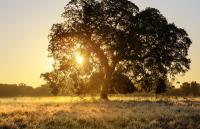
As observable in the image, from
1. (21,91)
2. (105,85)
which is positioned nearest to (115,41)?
(105,85)

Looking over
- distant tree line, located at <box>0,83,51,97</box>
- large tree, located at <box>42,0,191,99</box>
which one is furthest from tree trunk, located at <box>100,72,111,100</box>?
distant tree line, located at <box>0,83,51,97</box>

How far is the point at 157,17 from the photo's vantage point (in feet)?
208

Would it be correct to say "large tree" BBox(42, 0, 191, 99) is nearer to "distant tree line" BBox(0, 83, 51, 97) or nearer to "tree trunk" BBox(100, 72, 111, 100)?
"tree trunk" BBox(100, 72, 111, 100)

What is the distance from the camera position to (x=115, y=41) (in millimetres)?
60031

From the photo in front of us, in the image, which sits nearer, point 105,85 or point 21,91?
point 105,85

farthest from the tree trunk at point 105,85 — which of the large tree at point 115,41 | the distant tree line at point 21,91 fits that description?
the distant tree line at point 21,91

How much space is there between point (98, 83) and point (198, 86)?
60972 mm

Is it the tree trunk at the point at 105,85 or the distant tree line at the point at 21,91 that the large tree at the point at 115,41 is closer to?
the tree trunk at the point at 105,85

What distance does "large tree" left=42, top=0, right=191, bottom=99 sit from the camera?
61.1 metres

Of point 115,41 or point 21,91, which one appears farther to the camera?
point 21,91

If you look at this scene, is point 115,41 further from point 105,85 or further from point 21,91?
point 21,91

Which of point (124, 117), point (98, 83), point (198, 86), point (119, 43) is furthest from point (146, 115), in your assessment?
point (198, 86)

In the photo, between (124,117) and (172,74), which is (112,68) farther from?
(124,117)

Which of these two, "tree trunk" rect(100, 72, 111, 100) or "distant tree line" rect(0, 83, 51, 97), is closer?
"tree trunk" rect(100, 72, 111, 100)
